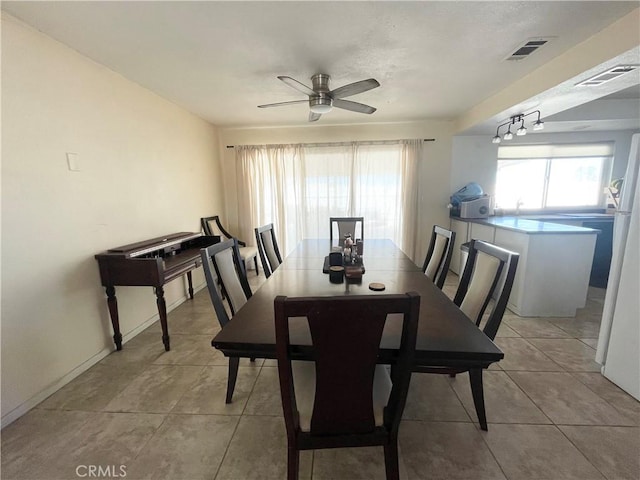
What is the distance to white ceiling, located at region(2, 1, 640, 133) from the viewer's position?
1479 mm

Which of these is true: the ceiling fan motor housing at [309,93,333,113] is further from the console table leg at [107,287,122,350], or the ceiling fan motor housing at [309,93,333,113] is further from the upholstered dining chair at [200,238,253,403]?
the console table leg at [107,287,122,350]

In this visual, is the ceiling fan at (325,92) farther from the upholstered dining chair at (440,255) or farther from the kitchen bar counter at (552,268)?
the kitchen bar counter at (552,268)

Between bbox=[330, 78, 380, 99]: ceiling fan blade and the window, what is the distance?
330 cm

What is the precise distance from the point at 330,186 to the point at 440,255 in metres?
2.42

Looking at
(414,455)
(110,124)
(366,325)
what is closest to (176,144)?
(110,124)

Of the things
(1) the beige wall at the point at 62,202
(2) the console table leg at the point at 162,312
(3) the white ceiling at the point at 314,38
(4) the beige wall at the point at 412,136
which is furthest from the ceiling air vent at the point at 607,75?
(1) the beige wall at the point at 62,202

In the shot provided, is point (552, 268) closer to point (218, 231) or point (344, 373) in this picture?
point (344, 373)

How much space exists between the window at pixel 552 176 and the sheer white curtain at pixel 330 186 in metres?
1.55

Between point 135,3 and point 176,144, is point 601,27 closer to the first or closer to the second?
point 135,3

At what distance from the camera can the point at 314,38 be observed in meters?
1.74

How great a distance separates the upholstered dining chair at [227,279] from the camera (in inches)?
59.0

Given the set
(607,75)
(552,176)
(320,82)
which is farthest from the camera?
(552,176)

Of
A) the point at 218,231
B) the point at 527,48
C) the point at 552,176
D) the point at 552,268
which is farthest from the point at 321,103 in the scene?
the point at 552,176

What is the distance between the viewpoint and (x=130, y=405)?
1656 millimetres
